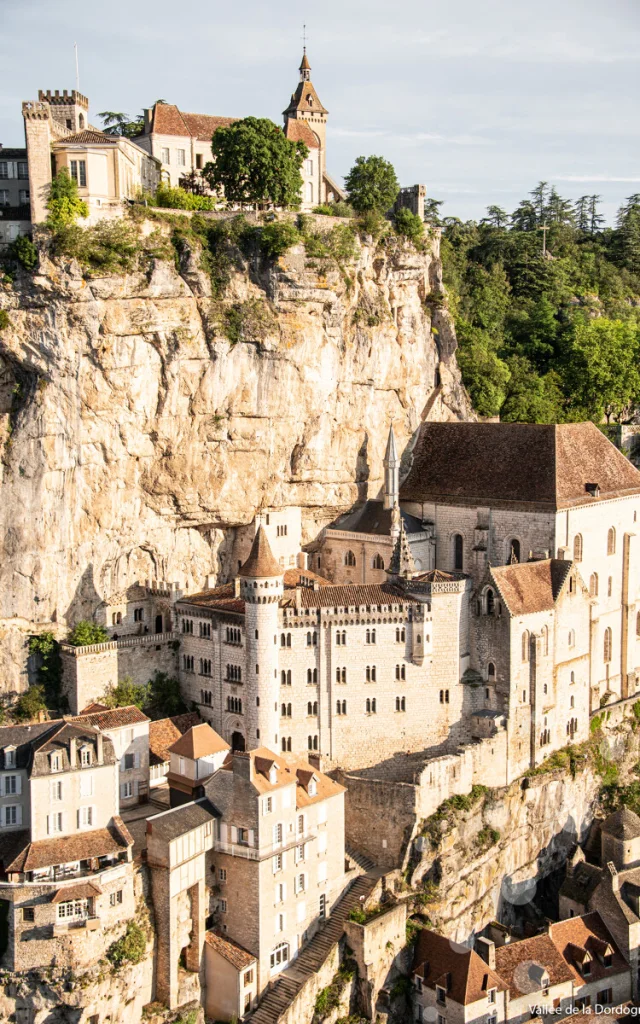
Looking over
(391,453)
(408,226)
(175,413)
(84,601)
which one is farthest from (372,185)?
(84,601)

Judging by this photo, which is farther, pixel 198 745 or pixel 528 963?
pixel 528 963

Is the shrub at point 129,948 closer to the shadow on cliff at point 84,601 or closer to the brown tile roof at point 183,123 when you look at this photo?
the shadow on cliff at point 84,601

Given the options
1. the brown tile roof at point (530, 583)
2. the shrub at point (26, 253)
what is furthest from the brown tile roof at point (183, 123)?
the brown tile roof at point (530, 583)

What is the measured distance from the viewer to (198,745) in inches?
2036

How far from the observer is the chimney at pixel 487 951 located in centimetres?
5300

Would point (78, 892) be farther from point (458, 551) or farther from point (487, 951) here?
point (458, 551)

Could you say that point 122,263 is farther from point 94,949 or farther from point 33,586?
point 94,949

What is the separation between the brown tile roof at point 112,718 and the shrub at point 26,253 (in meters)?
23.8

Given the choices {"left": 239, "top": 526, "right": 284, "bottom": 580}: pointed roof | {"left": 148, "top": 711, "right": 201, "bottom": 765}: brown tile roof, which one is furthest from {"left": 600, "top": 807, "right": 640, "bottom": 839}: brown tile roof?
{"left": 239, "top": 526, "right": 284, "bottom": 580}: pointed roof

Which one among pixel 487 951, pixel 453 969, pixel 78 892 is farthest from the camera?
pixel 487 951

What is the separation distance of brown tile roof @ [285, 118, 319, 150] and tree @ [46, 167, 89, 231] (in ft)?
83.2

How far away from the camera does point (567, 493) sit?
2613 inches

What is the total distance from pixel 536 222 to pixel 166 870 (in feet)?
345

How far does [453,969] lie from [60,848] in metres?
19.6
